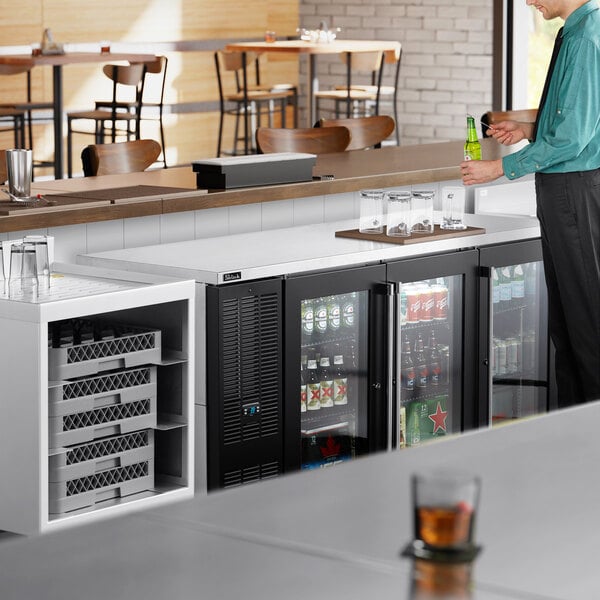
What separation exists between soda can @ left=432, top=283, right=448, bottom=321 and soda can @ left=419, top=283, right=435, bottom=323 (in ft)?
0.06

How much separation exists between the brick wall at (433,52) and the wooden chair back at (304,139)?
6.06m

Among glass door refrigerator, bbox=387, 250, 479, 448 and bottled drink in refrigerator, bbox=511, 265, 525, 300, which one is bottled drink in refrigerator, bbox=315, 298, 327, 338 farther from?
bottled drink in refrigerator, bbox=511, 265, 525, 300

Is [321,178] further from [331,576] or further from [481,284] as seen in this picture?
[331,576]

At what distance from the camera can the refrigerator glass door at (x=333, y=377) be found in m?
4.07

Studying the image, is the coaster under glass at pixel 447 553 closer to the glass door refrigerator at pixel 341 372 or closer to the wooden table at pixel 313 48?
the glass door refrigerator at pixel 341 372

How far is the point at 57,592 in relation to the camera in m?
1.26

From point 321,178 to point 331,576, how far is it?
10.9ft

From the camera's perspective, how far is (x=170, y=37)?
1140cm

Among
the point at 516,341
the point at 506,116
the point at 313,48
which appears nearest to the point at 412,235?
the point at 516,341

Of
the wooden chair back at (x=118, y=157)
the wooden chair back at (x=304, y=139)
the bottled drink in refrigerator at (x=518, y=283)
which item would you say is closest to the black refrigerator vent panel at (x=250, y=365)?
the bottled drink in refrigerator at (x=518, y=283)

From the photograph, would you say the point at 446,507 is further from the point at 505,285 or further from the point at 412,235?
the point at 505,285

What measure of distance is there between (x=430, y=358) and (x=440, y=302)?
188 mm

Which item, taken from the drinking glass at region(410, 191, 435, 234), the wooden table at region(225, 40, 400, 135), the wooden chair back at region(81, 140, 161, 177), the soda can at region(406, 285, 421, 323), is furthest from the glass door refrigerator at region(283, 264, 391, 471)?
the wooden table at region(225, 40, 400, 135)

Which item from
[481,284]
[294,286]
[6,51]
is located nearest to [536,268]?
[481,284]
